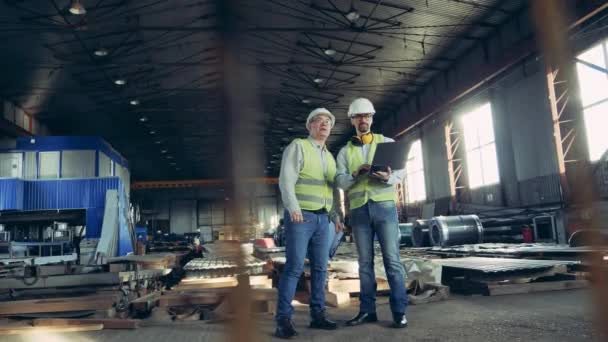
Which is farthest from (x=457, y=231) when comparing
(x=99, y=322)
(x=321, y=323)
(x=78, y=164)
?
(x=78, y=164)

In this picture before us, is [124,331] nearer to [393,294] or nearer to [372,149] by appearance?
[393,294]

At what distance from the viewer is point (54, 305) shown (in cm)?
453

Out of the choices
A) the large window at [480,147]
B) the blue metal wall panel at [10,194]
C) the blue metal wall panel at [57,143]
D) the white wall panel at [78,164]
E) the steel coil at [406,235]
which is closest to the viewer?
the steel coil at [406,235]

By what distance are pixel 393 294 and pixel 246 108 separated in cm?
267

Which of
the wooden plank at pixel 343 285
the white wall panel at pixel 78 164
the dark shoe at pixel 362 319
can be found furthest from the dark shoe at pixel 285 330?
the white wall panel at pixel 78 164

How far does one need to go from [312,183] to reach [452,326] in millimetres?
1436

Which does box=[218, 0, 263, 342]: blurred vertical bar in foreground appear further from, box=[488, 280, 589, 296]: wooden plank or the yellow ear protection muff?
box=[488, 280, 589, 296]: wooden plank

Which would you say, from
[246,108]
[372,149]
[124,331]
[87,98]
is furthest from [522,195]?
[87,98]

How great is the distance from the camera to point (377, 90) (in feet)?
68.8

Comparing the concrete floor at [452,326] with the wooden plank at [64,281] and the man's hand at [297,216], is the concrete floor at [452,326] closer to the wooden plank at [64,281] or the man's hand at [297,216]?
the man's hand at [297,216]

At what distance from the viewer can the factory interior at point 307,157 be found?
122cm

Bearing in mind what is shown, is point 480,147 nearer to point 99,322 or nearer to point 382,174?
point 382,174

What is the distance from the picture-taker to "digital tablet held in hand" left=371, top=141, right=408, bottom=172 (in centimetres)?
339

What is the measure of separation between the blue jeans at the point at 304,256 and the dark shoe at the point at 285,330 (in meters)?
0.04
